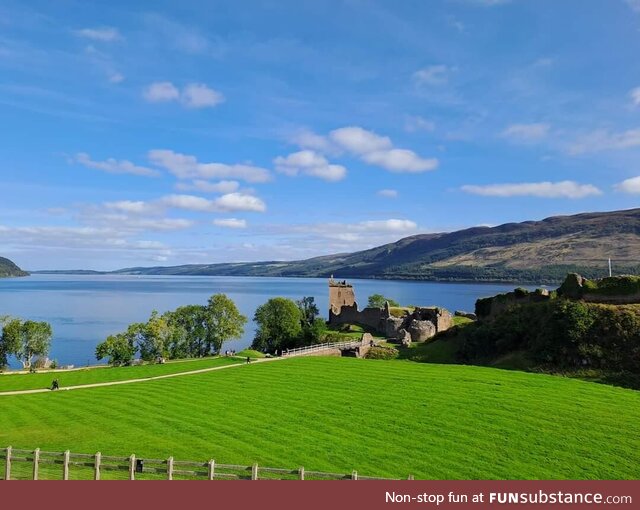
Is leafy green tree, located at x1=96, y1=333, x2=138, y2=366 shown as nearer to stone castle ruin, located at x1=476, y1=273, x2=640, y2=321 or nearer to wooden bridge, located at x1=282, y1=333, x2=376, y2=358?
wooden bridge, located at x1=282, y1=333, x2=376, y2=358

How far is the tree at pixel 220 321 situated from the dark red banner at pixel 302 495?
63.0 metres

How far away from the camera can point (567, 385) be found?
104ft

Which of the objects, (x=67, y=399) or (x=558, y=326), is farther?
(x=558, y=326)

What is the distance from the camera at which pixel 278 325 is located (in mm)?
76688

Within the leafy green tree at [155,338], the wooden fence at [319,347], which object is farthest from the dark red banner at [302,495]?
the leafy green tree at [155,338]

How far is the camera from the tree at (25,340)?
72875mm

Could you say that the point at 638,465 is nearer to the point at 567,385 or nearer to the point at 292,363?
the point at 567,385

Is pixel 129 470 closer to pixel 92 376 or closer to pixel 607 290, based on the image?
pixel 92 376

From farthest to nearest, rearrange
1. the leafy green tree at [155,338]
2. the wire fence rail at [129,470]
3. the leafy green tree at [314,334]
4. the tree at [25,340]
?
the tree at [25,340]
the leafy green tree at [155,338]
the leafy green tree at [314,334]
the wire fence rail at [129,470]

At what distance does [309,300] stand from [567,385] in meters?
64.5

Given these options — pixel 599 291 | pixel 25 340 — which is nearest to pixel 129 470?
pixel 599 291

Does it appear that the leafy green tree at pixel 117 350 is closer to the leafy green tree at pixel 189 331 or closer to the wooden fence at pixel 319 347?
the leafy green tree at pixel 189 331

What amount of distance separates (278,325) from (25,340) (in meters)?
38.1

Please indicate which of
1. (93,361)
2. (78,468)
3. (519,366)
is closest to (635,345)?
(519,366)
